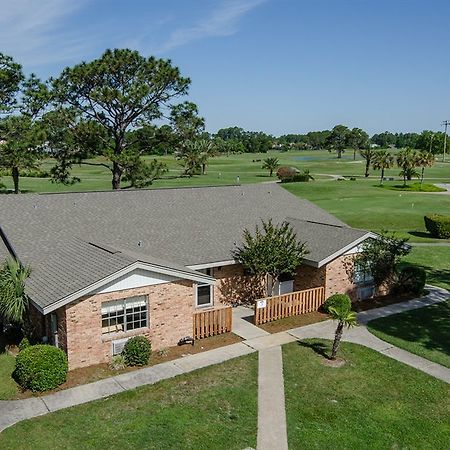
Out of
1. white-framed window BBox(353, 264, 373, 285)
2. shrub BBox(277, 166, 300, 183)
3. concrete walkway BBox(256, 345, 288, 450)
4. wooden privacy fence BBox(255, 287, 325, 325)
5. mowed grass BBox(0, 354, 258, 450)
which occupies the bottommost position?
concrete walkway BBox(256, 345, 288, 450)

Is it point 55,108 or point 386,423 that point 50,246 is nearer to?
point 386,423

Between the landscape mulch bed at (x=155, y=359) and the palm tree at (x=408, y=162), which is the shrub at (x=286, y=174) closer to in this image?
the palm tree at (x=408, y=162)

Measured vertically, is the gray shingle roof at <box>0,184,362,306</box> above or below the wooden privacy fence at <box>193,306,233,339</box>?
above

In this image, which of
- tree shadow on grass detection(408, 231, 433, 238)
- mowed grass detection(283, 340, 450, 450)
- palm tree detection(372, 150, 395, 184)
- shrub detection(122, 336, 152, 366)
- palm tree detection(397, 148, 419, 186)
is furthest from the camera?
palm tree detection(372, 150, 395, 184)

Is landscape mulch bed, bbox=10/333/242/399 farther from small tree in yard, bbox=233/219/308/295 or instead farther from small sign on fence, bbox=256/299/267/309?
small tree in yard, bbox=233/219/308/295

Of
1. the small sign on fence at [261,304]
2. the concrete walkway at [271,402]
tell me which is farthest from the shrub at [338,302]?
the concrete walkway at [271,402]

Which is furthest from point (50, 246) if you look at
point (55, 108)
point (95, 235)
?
point (55, 108)

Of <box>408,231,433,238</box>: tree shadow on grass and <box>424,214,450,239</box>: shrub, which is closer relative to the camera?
<box>424,214,450,239</box>: shrub

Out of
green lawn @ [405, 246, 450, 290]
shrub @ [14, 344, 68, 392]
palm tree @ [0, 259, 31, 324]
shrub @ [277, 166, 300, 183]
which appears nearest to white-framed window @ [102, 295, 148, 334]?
shrub @ [14, 344, 68, 392]
